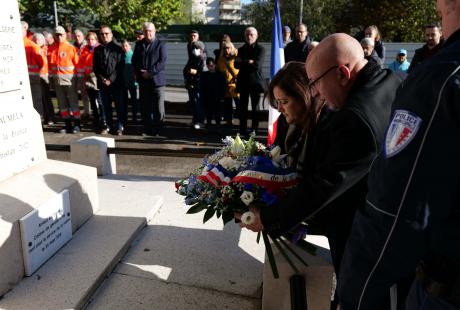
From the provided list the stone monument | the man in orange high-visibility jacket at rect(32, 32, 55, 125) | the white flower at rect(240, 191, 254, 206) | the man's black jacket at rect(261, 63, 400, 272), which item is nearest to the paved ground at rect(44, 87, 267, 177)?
the man in orange high-visibility jacket at rect(32, 32, 55, 125)

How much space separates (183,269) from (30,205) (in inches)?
43.4

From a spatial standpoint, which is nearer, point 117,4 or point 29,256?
point 29,256

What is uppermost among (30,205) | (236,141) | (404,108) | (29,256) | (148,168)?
(404,108)

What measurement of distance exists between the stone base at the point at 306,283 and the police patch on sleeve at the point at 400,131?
1416mm

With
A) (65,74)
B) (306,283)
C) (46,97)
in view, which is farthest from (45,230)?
(46,97)

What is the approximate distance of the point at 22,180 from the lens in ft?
10.1

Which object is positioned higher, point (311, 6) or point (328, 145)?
point (311, 6)

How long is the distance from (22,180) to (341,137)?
230 cm

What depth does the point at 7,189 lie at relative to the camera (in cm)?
288

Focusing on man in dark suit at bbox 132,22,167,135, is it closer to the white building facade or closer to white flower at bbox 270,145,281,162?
white flower at bbox 270,145,281,162

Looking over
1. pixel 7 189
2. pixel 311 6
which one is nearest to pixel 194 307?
pixel 7 189

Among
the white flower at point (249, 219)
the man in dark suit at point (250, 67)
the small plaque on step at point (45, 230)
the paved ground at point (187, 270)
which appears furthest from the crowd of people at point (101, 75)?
the white flower at point (249, 219)

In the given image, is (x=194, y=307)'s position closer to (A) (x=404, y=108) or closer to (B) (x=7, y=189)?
(B) (x=7, y=189)

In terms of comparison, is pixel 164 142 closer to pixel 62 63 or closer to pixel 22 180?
pixel 62 63
